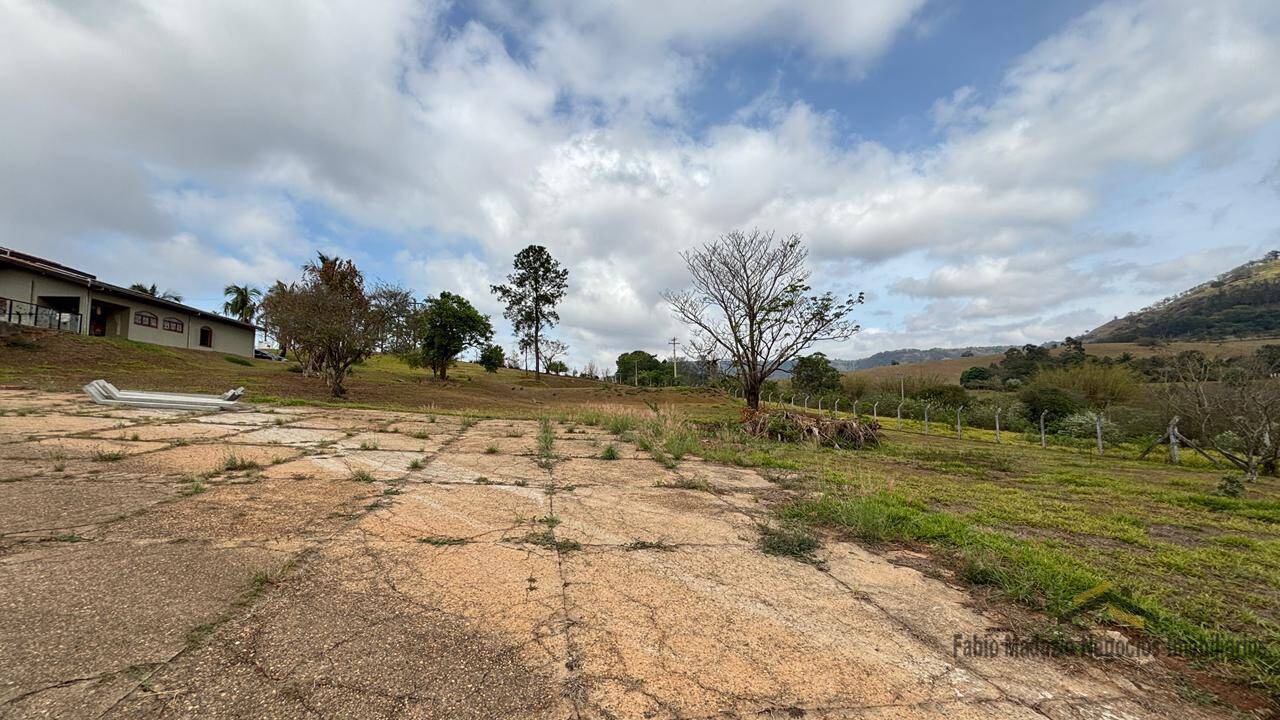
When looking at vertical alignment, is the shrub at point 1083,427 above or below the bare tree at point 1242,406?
below

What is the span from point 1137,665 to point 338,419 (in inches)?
452

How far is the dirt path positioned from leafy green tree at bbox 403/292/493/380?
26.9 m

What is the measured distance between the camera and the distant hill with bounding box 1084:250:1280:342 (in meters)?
60.2

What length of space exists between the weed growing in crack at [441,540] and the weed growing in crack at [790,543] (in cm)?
215

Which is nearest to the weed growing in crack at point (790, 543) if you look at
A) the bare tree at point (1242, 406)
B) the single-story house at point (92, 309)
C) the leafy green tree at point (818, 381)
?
the bare tree at point (1242, 406)

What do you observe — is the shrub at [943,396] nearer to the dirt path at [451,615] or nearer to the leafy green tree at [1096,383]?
the leafy green tree at [1096,383]

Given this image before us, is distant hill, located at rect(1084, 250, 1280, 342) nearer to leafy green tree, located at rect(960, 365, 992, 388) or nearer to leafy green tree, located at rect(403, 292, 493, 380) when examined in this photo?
leafy green tree, located at rect(960, 365, 992, 388)

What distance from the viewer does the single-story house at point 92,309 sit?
21531 millimetres

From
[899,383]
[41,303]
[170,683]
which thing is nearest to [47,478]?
[170,683]

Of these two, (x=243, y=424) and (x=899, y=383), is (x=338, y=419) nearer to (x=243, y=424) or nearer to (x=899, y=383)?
(x=243, y=424)

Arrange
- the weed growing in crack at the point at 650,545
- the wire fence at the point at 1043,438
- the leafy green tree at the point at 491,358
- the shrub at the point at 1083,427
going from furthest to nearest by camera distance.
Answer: the leafy green tree at the point at 491,358 → the shrub at the point at 1083,427 → the wire fence at the point at 1043,438 → the weed growing in crack at the point at 650,545

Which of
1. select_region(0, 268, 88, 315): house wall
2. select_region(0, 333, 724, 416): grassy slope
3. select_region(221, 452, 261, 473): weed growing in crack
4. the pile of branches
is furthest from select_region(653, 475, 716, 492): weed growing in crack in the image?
select_region(0, 268, 88, 315): house wall

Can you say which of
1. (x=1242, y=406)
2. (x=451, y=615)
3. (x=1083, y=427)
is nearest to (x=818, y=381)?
(x=1083, y=427)

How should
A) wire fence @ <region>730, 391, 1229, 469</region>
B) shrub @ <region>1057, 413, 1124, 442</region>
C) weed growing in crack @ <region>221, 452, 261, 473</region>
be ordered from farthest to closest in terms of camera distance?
shrub @ <region>1057, 413, 1124, 442</region> < wire fence @ <region>730, 391, 1229, 469</region> < weed growing in crack @ <region>221, 452, 261, 473</region>
